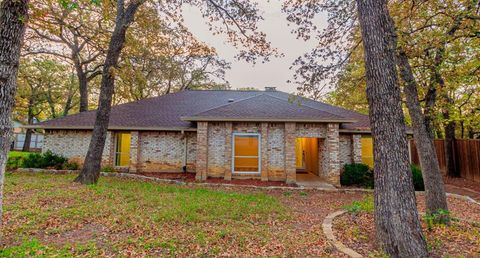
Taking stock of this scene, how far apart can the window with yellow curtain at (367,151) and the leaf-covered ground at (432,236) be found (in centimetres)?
771

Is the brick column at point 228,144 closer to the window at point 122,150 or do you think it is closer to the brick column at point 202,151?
the brick column at point 202,151

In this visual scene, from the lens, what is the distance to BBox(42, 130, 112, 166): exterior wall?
12339mm

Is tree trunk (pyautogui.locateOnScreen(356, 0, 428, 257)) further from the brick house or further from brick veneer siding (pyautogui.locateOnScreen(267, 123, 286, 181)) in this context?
brick veneer siding (pyautogui.locateOnScreen(267, 123, 286, 181))

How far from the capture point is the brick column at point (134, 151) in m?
11.9

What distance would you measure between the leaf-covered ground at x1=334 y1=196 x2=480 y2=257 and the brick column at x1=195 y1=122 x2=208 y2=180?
6.42 m

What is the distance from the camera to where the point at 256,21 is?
27.3 feet

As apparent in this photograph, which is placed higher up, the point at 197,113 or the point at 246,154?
the point at 197,113

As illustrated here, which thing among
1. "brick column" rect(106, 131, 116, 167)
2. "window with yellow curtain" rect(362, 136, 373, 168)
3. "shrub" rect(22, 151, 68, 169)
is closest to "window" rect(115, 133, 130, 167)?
"brick column" rect(106, 131, 116, 167)

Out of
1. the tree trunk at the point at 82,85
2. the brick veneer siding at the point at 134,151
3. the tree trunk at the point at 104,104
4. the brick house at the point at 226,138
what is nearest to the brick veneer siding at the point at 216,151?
the brick house at the point at 226,138

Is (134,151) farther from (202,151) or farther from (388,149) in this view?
(388,149)

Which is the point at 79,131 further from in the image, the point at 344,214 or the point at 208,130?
the point at 344,214

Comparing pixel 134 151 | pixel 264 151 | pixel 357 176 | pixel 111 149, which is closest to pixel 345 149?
pixel 357 176

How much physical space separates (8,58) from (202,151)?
24.8ft

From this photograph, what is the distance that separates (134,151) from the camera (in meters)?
12.0
